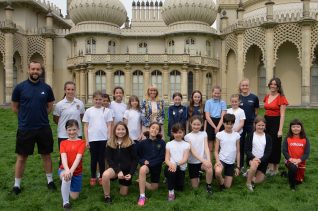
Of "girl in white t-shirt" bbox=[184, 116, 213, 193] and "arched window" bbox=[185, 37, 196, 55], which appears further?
"arched window" bbox=[185, 37, 196, 55]

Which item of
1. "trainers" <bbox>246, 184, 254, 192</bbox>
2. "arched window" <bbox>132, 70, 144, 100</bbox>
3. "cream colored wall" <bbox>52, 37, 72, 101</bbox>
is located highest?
"cream colored wall" <bbox>52, 37, 72, 101</bbox>

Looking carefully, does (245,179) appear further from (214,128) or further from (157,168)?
(157,168)

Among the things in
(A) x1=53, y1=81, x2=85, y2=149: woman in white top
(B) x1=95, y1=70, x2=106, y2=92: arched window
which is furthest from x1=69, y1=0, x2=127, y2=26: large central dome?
(A) x1=53, y1=81, x2=85, y2=149: woman in white top

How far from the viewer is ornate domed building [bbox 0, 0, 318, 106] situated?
27808mm

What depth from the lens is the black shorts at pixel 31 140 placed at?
646cm

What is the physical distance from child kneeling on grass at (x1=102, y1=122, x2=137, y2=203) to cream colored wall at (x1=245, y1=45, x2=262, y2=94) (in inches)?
1016

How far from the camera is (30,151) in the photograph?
652 centimetres

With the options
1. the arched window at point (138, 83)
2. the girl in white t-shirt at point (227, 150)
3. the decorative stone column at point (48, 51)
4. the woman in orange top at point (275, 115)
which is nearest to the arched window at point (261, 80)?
the arched window at point (138, 83)

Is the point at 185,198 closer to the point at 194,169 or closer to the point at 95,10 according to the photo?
the point at 194,169

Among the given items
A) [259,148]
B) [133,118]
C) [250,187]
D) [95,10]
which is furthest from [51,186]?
[95,10]

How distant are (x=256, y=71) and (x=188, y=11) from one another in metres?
7.76

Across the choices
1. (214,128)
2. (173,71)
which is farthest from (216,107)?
(173,71)

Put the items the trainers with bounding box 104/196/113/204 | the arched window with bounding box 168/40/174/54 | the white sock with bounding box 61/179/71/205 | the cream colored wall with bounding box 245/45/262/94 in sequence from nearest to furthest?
1. the white sock with bounding box 61/179/71/205
2. the trainers with bounding box 104/196/113/204
3. the cream colored wall with bounding box 245/45/262/94
4. the arched window with bounding box 168/40/174/54

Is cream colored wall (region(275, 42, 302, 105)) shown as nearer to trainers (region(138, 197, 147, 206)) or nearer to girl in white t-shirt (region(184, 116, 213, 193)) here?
girl in white t-shirt (region(184, 116, 213, 193))
